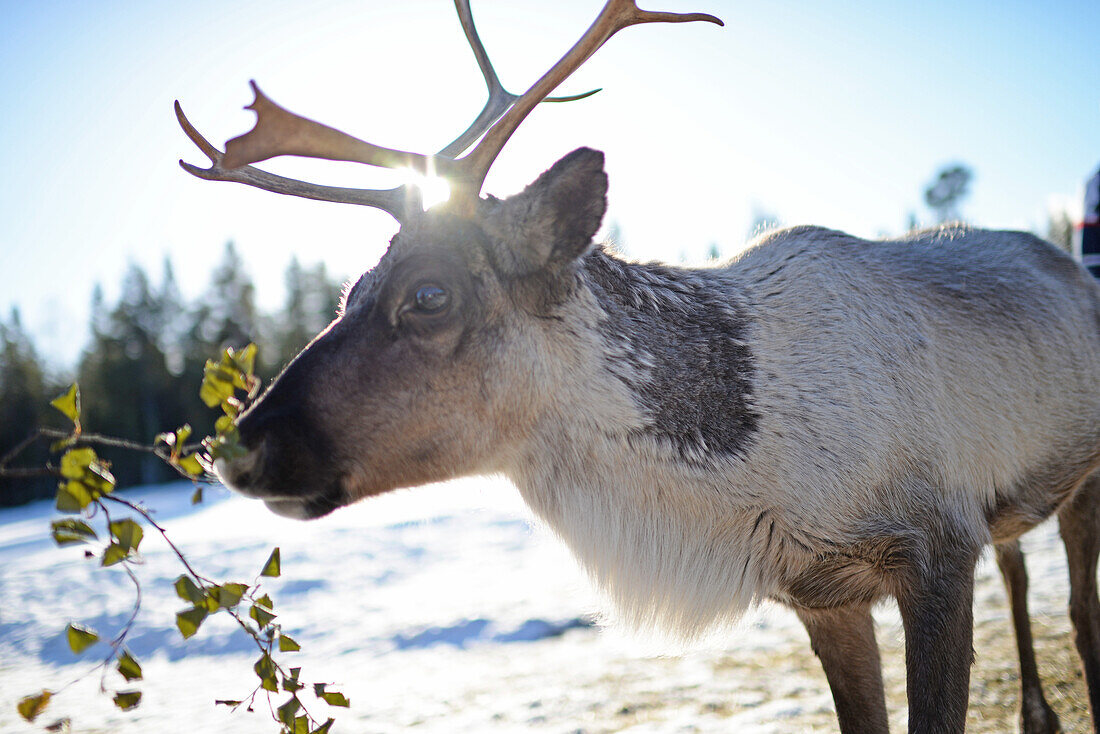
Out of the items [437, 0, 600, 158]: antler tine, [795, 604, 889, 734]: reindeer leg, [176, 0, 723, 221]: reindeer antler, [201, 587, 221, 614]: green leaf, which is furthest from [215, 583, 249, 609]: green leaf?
[795, 604, 889, 734]: reindeer leg

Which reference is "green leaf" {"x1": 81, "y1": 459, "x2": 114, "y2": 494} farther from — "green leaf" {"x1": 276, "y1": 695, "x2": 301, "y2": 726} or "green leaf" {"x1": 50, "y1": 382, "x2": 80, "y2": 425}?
"green leaf" {"x1": 276, "y1": 695, "x2": 301, "y2": 726}

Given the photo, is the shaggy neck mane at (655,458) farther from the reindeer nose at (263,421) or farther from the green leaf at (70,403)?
the green leaf at (70,403)

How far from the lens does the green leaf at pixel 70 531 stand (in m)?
1.39

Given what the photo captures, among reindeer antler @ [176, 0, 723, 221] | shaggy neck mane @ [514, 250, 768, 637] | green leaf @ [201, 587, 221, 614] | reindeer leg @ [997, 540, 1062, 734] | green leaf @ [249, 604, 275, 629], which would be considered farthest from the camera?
reindeer leg @ [997, 540, 1062, 734]

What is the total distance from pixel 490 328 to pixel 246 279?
Answer: 38.9 m

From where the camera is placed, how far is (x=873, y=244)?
304cm

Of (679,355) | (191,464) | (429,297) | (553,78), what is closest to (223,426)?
(191,464)

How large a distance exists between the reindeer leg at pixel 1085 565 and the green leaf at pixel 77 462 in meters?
4.36

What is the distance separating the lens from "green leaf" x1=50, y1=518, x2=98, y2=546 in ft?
4.55

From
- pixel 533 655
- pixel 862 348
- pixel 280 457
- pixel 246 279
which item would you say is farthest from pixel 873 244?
pixel 246 279

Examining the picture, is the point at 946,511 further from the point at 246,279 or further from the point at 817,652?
the point at 246,279

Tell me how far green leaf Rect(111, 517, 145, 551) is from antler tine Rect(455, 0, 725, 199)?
1370 millimetres

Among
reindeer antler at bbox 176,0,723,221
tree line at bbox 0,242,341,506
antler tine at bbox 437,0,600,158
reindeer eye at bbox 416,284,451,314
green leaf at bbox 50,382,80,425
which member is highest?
antler tine at bbox 437,0,600,158

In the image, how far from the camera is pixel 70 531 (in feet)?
4.75
